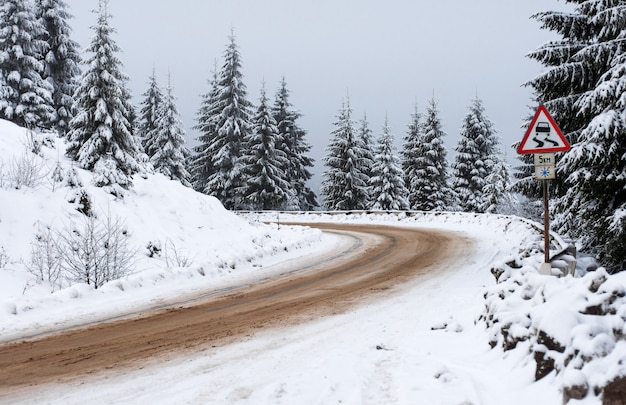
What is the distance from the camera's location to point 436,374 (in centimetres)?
446

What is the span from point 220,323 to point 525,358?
4.06 m

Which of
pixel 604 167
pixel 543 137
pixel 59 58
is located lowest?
pixel 604 167

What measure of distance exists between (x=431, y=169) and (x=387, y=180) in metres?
3.82

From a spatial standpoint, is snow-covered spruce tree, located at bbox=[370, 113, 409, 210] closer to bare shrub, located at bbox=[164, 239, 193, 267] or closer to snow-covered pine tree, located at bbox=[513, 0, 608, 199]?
snow-covered pine tree, located at bbox=[513, 0, 608, 199]

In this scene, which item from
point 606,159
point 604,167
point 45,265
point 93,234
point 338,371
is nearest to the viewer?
point 338,371

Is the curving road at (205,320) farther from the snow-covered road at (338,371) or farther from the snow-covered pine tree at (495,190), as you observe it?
the snow-covered pine tree at (495,190)

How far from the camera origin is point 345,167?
39781 millimetres

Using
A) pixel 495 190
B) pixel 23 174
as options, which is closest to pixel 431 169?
pixel 495 190

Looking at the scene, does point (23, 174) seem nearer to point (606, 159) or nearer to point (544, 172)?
point (544, 172)

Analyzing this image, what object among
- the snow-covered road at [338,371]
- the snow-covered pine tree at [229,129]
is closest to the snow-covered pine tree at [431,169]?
the snow-covered pine tree at [229,129]

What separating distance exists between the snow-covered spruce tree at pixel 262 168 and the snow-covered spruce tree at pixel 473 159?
15.3m

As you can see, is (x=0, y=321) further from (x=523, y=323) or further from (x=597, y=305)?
(x=597, y=305)

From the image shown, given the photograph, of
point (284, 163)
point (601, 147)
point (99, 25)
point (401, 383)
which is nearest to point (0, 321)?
point (401, 383)

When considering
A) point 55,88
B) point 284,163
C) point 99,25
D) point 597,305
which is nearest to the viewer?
point 597,305
